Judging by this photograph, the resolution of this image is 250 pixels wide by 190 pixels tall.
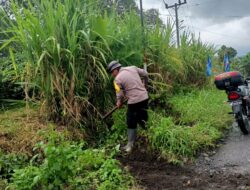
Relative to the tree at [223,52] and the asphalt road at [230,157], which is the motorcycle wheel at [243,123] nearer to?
the asphalt road at [230,157]

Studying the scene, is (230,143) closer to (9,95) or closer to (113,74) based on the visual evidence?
(113,74)

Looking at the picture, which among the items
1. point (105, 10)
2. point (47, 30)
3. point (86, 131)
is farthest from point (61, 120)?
point (105, 10)

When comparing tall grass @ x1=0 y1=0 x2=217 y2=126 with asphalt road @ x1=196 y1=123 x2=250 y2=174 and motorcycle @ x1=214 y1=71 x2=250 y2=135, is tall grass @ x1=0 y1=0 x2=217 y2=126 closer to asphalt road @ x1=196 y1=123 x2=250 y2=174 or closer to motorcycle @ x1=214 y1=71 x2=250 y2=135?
motorcycle @ x1=214 y1=71 x2=250 y2=135

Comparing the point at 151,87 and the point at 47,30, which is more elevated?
the point at 47,30

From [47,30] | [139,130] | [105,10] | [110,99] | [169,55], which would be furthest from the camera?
[169,55]

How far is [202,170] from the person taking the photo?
4.22 meters

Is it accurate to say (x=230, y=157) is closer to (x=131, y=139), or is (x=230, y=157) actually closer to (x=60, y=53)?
(x=131, y=139)

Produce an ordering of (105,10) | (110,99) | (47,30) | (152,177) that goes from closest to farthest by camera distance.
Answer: (152,177), (47,30), (110,99), (105,10)

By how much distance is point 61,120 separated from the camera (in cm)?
514

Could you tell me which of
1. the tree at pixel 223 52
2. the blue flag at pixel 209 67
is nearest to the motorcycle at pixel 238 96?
the blue flag at pixel 209 67

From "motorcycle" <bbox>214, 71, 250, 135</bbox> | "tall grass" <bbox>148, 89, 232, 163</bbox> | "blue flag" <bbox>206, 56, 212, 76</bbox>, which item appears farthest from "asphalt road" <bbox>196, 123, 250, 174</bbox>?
"blue flag" <bbox>206, 56, 212, 76</bbox>

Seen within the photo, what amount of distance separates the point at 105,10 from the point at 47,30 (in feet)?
4.87

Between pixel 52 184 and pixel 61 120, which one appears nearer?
pixel 52 184

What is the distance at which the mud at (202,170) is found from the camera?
361 centimetres
